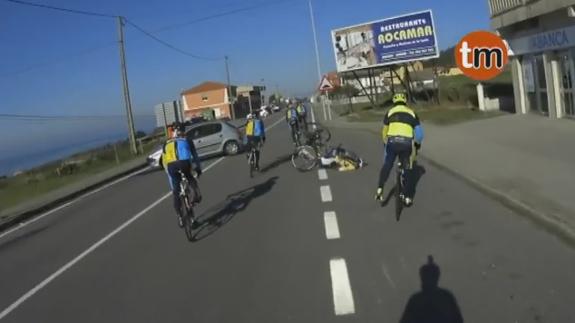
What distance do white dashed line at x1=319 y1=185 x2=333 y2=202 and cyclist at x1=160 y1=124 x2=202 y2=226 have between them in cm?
266

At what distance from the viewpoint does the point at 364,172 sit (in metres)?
15.1

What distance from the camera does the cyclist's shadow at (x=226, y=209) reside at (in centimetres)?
1012

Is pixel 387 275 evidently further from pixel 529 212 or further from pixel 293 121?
pixel 293 121

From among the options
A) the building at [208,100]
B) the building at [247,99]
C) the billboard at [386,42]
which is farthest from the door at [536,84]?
the building at [247,99]

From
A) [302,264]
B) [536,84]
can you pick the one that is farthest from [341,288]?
[536,84]

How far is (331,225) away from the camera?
9.27 m

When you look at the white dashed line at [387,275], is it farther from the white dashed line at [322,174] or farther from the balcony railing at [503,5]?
the balcony railing at [503,5]

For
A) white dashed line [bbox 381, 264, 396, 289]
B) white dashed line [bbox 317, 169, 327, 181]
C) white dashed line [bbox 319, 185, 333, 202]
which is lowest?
white dashed line [bbox 381, 264, 396, 289]

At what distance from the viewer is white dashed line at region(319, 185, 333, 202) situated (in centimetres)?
1174

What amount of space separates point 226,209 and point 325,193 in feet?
6.46

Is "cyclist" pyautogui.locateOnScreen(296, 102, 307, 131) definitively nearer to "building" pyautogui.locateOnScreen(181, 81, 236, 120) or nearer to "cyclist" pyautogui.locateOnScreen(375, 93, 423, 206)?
"cyclist" pyautogui.locateOnScreen(375, 93, 423, 206)

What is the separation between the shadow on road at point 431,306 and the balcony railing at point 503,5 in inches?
636

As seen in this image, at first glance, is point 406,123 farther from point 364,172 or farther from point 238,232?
point 364,172
